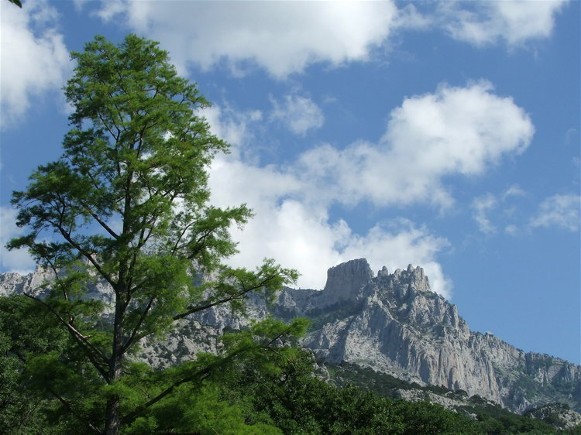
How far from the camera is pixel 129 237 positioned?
12352mm

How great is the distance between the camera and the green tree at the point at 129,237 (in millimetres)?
11891

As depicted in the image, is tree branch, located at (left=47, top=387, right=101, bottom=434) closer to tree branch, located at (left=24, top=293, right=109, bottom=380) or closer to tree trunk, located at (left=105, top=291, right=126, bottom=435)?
tree trunk, located at (left=105, top=291, right=126, bottom=435)

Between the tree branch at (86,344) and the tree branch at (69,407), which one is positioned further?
the tree branch at (86,344)

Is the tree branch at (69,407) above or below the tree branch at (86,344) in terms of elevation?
below

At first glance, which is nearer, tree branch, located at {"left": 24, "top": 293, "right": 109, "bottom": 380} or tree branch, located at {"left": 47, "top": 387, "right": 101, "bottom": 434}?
tree branch, located at {"left": 47, "top": 387, "right": 101, "bottom": 434}

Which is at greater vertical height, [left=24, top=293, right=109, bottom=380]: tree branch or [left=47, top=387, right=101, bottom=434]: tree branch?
[left=24, top=293, right=109, bottom=380]: tree branch

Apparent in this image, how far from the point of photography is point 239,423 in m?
11.4

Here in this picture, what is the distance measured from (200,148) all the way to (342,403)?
103 feet

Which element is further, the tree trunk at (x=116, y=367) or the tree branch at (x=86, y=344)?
the tree branch at (x=86, y=344)

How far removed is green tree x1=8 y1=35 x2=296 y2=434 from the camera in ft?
39.0

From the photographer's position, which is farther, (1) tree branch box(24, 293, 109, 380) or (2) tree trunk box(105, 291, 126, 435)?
(1) tree branch box(24, 293, 109, 380)

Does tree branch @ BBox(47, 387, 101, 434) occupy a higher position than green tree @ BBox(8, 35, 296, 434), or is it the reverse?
green tree @ BBox(8, 35, 296, 434)

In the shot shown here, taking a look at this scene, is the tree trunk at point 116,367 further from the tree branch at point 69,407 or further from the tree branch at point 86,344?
the tree branch at point 69,407

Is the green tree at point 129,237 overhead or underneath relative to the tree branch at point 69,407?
overhead
